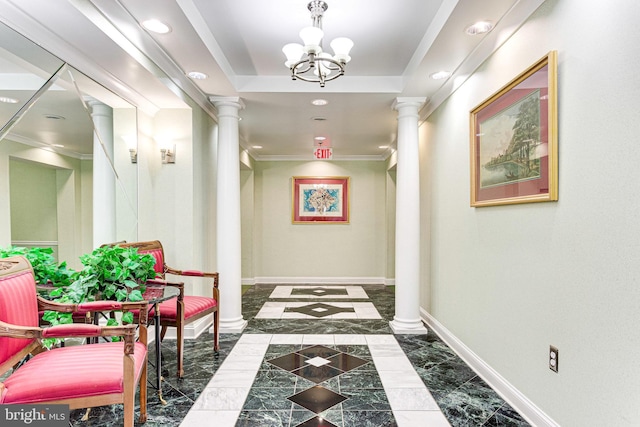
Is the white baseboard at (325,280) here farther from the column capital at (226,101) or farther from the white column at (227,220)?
the column capital at (226,101)

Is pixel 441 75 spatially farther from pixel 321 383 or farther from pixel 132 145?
pixel 132 145

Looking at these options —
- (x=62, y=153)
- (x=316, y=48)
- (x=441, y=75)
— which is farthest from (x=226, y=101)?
(x=441, y=75)

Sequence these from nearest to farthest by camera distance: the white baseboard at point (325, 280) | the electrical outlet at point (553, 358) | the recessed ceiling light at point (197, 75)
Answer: the electrical outlet at point (553, 358), the recessed ceiling light at point (197, 75), the white baseboard at point (325, 280)

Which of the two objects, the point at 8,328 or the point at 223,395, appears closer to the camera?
the point at 8,328

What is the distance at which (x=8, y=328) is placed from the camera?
1.58 meters

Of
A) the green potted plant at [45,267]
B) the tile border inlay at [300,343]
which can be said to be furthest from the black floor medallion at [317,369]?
the green potted plant at [45,267]

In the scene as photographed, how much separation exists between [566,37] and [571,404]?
1.86 meters

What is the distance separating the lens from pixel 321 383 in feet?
8.69

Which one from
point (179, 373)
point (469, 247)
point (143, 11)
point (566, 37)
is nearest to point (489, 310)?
point (469, 247)

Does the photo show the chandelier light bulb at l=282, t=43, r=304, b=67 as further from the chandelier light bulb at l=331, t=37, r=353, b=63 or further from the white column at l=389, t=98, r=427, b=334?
the white column at l=389, t=98, r=427, b=334

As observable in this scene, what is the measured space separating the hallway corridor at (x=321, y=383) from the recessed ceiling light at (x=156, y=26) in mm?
2507

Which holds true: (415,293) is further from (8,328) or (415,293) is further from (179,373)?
(8,328)

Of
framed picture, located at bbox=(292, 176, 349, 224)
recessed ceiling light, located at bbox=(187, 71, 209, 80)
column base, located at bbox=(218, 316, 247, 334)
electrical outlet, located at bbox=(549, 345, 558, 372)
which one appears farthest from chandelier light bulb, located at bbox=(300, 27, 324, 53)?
framed picture, located at bbox=(292, 176, 349, 224)

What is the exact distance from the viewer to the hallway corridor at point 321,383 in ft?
7.14
